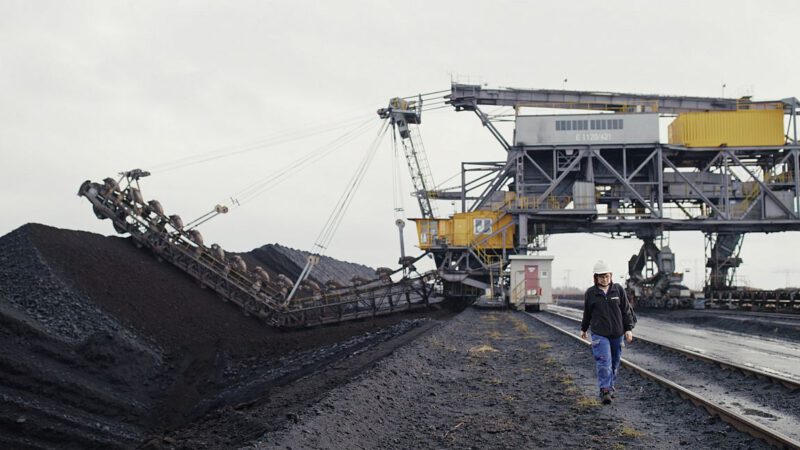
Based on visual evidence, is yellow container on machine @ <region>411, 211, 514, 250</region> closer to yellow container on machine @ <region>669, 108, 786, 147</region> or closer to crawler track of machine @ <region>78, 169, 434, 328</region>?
crawler track of machine @ <region>78, 169, 434, 328</region>

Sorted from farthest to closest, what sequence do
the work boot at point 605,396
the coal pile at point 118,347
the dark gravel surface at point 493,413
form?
1. the coal pile at point 118,347
2. the work boot at point 605,396
3. the dark gravel surface at point 493,413

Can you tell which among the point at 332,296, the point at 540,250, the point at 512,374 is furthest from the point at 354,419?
the point at 540,250

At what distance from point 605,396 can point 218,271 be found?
60.4ft

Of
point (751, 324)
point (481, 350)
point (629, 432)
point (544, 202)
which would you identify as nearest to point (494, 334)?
point (481, 350)

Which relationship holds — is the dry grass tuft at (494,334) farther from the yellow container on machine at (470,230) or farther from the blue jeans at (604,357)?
the yellow container on machine at (470,230)

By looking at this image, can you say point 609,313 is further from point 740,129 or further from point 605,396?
point 740,129

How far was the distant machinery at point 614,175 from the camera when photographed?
110 ft

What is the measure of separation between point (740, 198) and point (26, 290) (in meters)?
32.6

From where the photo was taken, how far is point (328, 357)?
16.1 m

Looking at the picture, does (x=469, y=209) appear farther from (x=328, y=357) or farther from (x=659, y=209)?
(x=328, y=357)

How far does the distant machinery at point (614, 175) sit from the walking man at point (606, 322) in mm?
23927

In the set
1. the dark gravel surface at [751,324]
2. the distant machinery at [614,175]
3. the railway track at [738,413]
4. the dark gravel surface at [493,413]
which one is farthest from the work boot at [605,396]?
the distant machinery at [614,175]

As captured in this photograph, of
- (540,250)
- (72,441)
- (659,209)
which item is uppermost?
(659,209)

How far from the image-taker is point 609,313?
8266 millimetres
